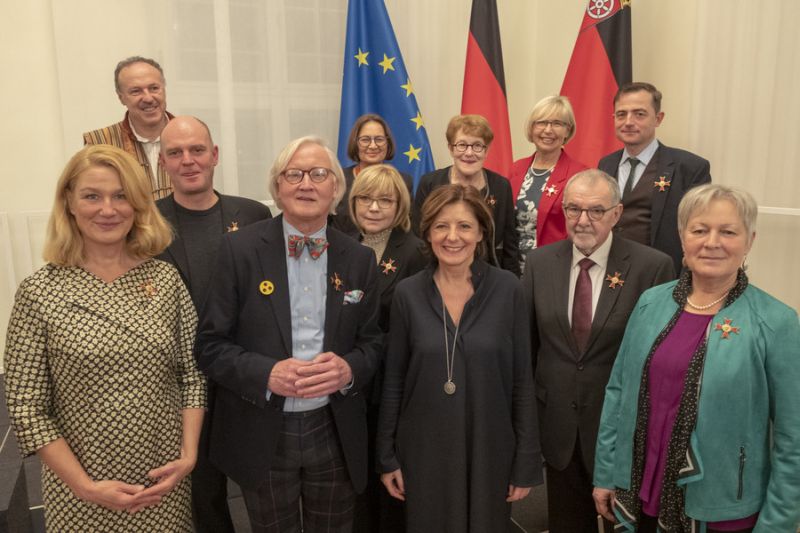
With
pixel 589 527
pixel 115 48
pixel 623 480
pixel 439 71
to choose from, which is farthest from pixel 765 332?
pixel 115 48

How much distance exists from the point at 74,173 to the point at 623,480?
76.4 inches

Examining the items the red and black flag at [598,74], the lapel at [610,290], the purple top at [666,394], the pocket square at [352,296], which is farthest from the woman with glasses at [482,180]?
the purple top at [666,394]

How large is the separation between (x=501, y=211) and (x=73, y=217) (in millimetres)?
2180

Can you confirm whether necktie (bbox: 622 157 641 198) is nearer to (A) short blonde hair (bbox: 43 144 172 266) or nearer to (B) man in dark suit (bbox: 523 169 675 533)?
(B) man in dark suit (bbox: 523 169 675 533)

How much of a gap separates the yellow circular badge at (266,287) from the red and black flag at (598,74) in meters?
3.18

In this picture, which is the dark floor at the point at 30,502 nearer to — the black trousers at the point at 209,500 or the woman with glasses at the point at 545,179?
the black trousers at the point at 209,500

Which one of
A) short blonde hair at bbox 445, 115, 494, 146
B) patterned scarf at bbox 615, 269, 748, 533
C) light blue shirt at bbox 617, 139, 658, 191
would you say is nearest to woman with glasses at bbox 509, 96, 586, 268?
light blue shirt at bbox 617, 139, 658, 191

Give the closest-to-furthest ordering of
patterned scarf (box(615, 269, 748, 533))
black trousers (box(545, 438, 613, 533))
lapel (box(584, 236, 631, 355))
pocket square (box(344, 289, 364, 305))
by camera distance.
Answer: patterned scarf (box(615, 269, 748, 533))
pocket square (box(344, 289, 364, 305))
lapel (box(584, 236, 631, 355))
black trousers (box(545, 438, 613, 533))

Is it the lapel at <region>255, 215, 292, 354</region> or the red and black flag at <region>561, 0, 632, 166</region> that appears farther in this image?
the red and black flag at <region>561, 0, 632, 166</region>

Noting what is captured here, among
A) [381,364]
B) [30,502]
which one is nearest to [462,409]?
[381,364]

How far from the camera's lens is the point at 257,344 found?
1.99 m

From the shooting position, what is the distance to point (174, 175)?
241 cm

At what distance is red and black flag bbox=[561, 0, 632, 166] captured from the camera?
4.35 meters

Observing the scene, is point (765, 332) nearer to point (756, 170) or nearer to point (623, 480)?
point (623, 480)
